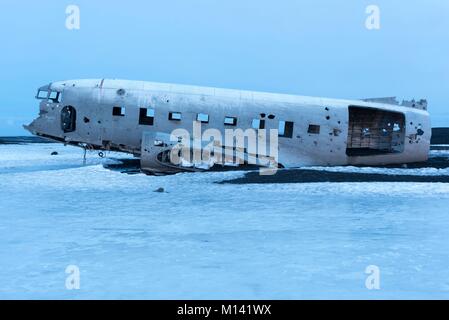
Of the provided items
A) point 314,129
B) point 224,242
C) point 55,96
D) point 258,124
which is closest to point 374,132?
point 314,129

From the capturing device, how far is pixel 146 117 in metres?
21.8

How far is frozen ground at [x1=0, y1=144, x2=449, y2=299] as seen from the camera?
585 cm

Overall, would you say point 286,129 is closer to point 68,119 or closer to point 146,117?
point 146,117

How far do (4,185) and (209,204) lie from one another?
8.58m

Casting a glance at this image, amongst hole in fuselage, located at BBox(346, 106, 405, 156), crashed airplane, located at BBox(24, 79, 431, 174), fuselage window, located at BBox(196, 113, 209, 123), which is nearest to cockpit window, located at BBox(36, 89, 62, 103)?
crashed airplane, located at BBox(24, 79, 431, 174)

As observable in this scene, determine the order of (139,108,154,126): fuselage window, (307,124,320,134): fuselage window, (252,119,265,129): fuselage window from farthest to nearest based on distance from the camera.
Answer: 1. (307,124,320,134): fuselage window
2. (252,119,265,129): fuselage window
3. (139,108,154,126): fuselage window

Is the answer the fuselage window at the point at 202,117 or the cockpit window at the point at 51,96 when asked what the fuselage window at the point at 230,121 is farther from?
the cockpit window at the point at 51,96

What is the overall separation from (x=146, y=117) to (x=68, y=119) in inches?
167

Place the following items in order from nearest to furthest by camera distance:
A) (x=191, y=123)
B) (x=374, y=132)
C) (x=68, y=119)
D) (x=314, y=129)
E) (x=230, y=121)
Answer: (x=191, y=123) → (x=230, y=121) → (x=68, y=119) → (x=314, y=129) → (x=374, y=132)

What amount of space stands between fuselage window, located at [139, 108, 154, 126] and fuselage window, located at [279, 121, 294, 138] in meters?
6.86

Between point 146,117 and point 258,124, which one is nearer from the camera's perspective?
point 146,117

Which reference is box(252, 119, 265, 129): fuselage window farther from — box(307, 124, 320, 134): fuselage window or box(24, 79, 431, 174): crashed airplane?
box(307, 124, 320, 134): fuselage window

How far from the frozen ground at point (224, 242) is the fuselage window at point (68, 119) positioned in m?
7.79

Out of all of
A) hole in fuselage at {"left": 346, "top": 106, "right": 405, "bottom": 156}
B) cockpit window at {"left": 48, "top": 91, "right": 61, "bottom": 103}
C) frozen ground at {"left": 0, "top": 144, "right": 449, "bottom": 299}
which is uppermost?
cockpit window at {"left": 48, "top": 91, "right": 61, "bottom": 103}
